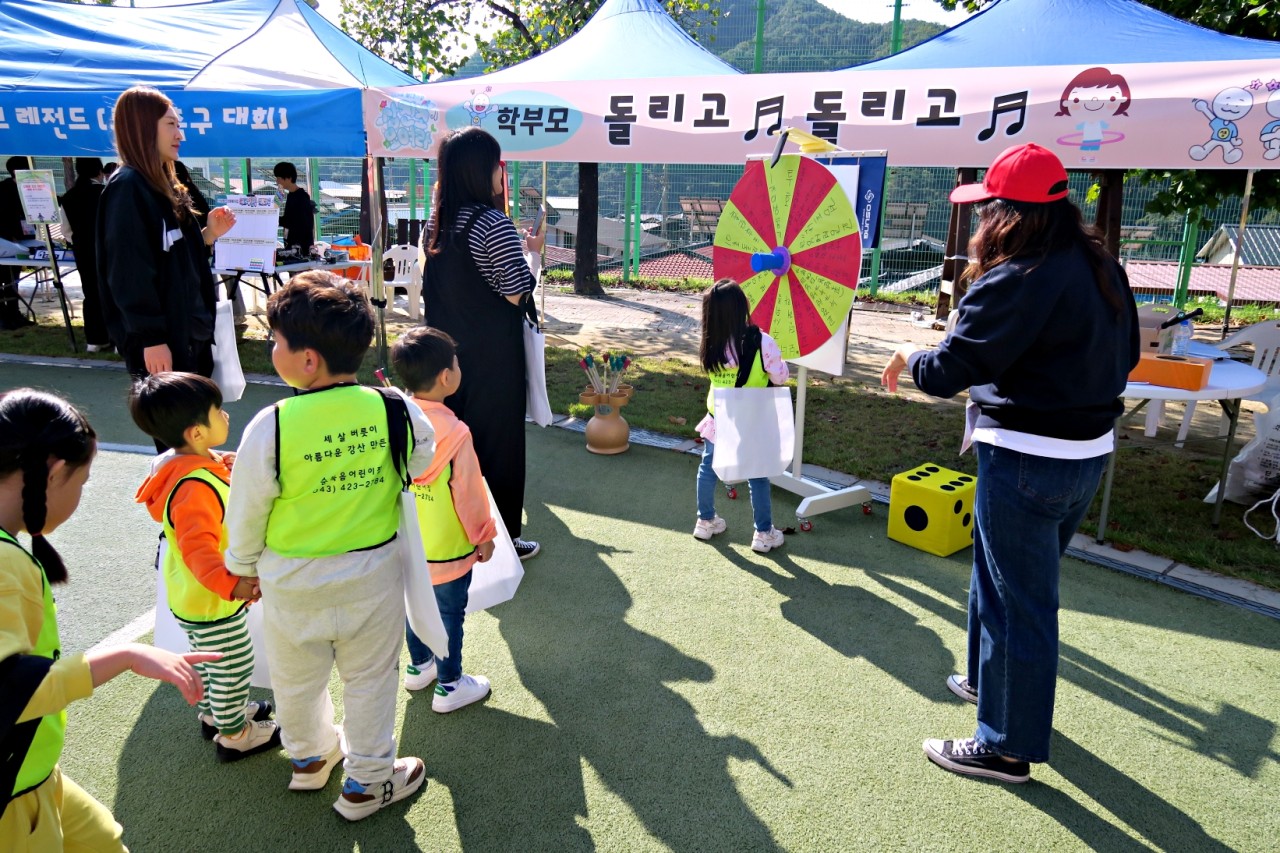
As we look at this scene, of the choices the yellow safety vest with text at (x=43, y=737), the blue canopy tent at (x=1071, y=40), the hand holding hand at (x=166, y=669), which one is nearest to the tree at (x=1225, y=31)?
the blue canopy tent at (x=1071, y=40)

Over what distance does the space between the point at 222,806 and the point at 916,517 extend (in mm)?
3107

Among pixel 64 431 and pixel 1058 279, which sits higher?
pixel 1058 279

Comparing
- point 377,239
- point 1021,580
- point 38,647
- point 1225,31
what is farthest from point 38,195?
point 1225,31

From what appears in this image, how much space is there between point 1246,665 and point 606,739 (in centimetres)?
242

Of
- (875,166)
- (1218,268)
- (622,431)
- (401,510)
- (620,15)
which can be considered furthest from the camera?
(1218,268)

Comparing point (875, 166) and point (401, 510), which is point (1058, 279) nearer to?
point (401, 510)

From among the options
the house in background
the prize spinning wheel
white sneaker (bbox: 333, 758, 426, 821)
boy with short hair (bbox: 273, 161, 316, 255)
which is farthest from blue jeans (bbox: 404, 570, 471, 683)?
the house in background

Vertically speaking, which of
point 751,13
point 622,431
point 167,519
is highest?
point 751,13

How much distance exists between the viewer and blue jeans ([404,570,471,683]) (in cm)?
264

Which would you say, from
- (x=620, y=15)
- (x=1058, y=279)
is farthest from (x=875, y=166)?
(x=620, y=15)

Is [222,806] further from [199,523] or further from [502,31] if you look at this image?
[502,31]

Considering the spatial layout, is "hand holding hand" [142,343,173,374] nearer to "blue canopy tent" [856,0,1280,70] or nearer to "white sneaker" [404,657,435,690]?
"white sneaker" [404,657,435,690]

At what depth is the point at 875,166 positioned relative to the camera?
13.2 feet

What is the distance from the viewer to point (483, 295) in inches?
131
